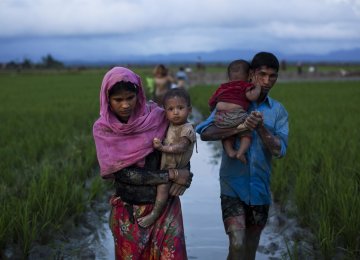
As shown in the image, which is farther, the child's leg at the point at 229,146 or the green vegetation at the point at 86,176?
the green vegetation at the point at 86,176

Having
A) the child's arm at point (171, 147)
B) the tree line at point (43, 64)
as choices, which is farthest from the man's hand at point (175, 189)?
the tree line at point (43, 64)

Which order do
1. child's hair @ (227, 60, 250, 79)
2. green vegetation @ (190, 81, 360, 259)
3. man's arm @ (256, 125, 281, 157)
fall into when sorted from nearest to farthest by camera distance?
man's arm @ (256, 125, 281, 157)
child's hair @ (227, 60, 250, 79)
green vegetation @ (190, 81, 360, 259)

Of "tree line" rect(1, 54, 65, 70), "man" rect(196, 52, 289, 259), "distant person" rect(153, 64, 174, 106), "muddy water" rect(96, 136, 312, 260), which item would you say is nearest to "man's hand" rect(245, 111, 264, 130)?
"man" rect(196, 52, 289, 259)

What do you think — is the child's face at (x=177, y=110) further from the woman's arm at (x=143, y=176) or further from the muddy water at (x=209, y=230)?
the muddy water at (x=209, y=230)

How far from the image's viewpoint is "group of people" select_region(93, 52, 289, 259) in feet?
7.07

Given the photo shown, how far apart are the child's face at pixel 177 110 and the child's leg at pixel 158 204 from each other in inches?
11.3

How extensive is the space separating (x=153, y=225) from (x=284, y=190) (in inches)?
108

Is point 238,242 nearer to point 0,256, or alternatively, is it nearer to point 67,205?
point 0,256

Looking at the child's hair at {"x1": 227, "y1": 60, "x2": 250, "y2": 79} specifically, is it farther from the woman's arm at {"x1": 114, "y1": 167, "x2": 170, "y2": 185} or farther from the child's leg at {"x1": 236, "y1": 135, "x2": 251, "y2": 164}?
the woman's arm at {"x1": 114, "y1": 167, "x2": 170, "y2": 185}

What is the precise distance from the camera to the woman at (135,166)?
214 cm

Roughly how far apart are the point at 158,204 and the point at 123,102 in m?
0.46

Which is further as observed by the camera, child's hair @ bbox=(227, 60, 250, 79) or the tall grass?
the tall grass

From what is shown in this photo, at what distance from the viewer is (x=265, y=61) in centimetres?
241

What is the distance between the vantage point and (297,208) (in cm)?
410
